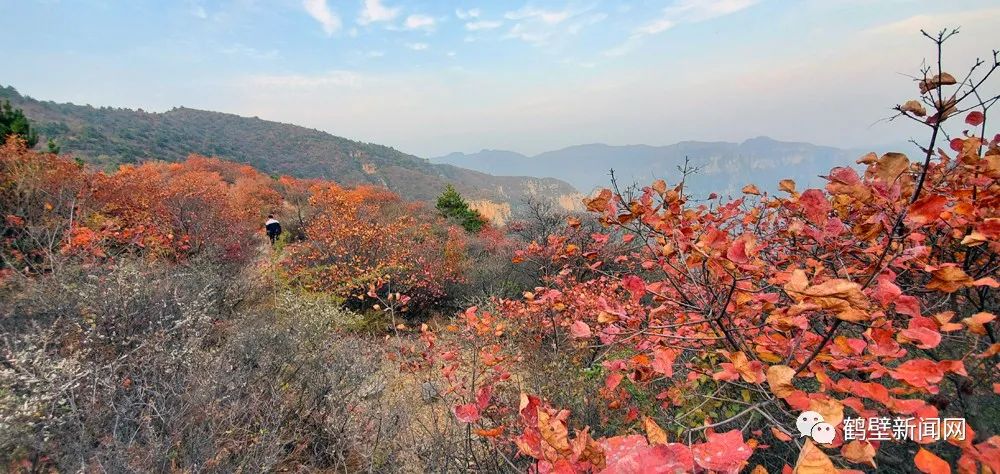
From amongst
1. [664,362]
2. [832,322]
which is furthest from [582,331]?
[832,322]

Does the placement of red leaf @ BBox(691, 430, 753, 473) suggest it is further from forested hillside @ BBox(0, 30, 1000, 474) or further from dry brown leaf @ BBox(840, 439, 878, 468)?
dry brown leaf @ BBox(840, 439, 878, 468)

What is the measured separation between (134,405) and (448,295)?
309 inches

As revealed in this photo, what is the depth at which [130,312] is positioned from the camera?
470 centimetres

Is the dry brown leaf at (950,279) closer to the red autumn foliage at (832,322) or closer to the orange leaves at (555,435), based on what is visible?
the red autumn foliage at (832,322)

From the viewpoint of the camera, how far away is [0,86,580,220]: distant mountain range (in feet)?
123

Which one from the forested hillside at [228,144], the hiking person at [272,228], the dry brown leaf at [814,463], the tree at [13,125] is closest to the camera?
the dry brown leaf at [814,463]

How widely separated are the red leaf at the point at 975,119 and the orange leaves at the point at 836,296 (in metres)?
1.31

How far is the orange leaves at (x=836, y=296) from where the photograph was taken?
94 centimetres

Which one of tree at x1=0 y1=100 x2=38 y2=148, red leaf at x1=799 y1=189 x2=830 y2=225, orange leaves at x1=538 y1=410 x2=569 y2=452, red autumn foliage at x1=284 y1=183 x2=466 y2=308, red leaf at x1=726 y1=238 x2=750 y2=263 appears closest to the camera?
orange leaves at x1=538 y1=410 x2=569 y2=452

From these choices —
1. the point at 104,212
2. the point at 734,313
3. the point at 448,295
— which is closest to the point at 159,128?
the point at 104,212

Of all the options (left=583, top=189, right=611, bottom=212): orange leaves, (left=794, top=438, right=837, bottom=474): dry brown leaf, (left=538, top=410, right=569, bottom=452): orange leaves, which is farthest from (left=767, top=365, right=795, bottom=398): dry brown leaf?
(left=583, top=189, right=611, bottom=212): orange leaves

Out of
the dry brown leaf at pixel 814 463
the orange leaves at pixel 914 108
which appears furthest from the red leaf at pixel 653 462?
the orange leaves at pixel 914 108

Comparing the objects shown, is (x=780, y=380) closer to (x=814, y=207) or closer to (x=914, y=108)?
(x=814, y=207)

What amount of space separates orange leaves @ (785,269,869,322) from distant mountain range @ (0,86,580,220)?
3074 centimetres
